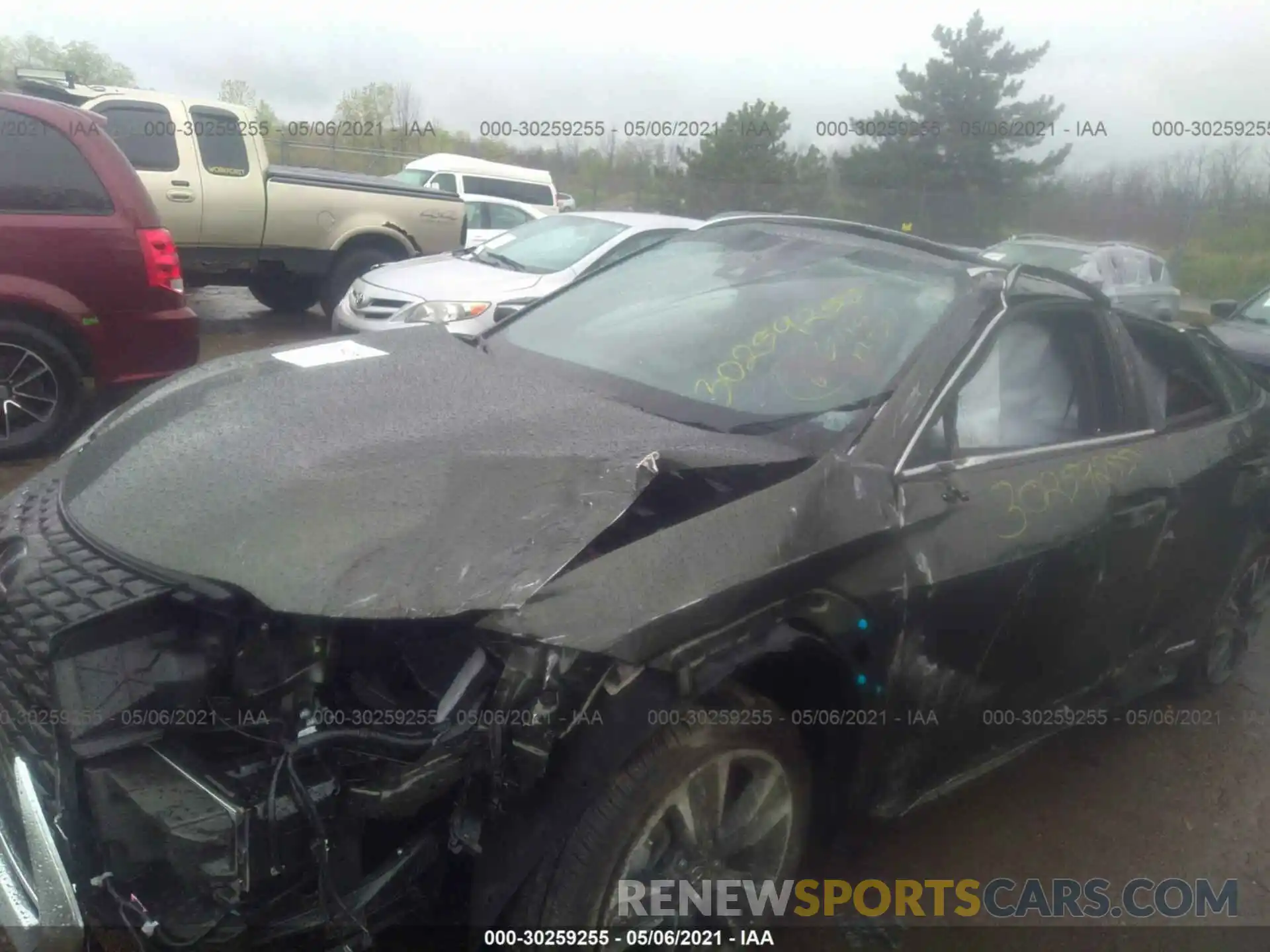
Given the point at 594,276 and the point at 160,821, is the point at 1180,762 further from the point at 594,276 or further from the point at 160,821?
the point at 160,821

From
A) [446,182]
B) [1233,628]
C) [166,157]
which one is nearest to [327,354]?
[1233,628]

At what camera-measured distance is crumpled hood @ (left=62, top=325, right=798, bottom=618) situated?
209cm

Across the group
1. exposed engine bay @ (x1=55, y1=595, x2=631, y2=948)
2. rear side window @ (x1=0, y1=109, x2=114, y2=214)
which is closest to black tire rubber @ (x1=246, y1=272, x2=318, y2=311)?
rear side window @ (x1=0, y1=109, x2=114, y2=214)

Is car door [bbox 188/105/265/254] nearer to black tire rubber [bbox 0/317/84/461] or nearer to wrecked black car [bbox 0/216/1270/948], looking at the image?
black tire rubber [bbox 0/317/84/461]

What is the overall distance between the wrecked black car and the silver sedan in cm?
455

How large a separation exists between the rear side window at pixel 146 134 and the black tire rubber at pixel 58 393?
16.9 ft

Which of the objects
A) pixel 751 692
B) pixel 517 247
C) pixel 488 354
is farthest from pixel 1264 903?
pixel 517 247

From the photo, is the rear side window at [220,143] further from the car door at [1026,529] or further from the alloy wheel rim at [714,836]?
the alloy wheel rim at [714,836]

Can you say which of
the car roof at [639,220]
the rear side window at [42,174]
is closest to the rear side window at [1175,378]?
the rear side window at [42,174]

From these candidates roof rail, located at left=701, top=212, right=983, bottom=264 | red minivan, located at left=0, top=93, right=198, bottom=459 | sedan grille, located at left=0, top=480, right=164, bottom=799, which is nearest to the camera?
sedan grille, located at left=0, top=480, right=164, bottom=799

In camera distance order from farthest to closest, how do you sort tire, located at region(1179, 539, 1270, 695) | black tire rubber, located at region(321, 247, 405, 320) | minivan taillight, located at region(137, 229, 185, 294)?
1. black tire rubber, located at region(321, 247, 405, 320)
2. minivan taillight, located at region(137, 229, 185, 294)
3. tire, located at region(1179, 539, 1270, 695)

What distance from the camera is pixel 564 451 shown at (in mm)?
2516

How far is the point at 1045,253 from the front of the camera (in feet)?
49.2
